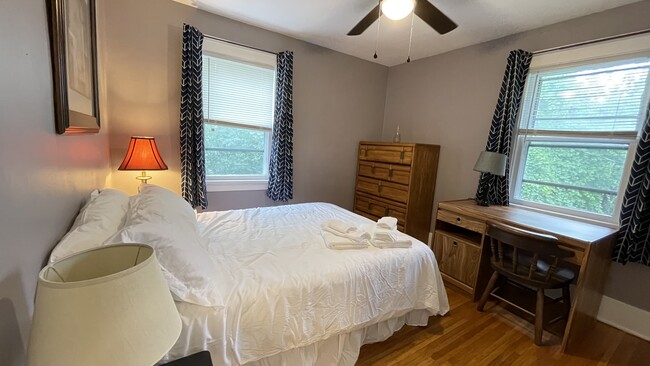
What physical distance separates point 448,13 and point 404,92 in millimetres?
1400

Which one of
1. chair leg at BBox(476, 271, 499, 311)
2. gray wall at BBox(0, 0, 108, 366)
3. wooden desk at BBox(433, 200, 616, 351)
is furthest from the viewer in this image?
chair leg at BBox(476, 271, 499, 311)

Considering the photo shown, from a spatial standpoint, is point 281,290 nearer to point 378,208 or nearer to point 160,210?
point 160,210

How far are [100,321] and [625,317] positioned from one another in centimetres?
329

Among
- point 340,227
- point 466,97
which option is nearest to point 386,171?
point 466,97

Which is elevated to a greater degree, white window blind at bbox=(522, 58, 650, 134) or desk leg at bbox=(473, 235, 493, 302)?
white window blind at bbox=(522, 58, 650, 134)

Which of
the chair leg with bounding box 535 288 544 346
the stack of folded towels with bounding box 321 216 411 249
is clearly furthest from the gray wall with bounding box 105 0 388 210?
the chair leg with bounding box 535 288 544 346

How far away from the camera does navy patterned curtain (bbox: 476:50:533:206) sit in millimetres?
2486

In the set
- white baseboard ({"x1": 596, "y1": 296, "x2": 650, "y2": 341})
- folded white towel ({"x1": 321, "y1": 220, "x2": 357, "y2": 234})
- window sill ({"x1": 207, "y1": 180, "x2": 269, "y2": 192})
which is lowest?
white baseboard ({"x1": 596, "y1": 296, "x2": 650, "y2": 341})

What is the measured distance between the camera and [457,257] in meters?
2.55

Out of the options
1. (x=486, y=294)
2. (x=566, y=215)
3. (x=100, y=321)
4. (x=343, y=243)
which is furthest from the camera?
(x=566, y=215)

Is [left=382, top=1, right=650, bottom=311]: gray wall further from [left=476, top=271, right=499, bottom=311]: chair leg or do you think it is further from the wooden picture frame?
the wooden picture frame

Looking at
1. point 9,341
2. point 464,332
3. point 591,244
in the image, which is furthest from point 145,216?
point 591,244

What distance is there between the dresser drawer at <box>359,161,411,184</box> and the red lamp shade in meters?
2.32

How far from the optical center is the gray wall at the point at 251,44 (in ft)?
7.64
